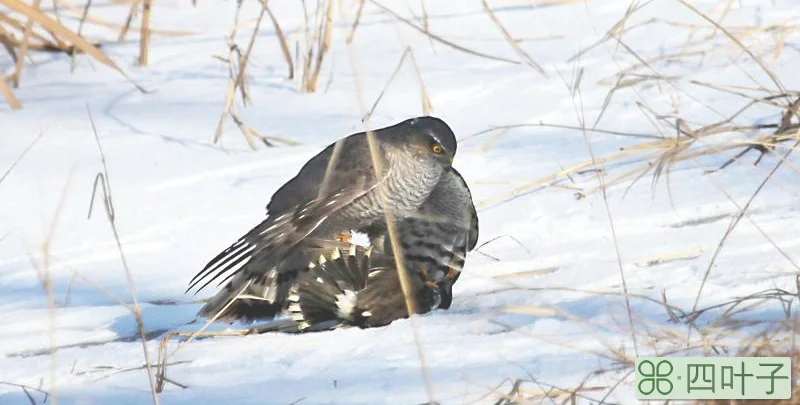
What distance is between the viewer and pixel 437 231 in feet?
10.9

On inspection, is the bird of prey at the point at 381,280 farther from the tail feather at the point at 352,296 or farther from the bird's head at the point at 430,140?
the bird's head at the point at 430,140

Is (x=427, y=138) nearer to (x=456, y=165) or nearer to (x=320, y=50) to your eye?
(x=456, y=165)

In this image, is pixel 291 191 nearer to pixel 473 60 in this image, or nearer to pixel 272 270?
pixel 272 270

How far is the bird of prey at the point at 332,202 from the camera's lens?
10.4 ft

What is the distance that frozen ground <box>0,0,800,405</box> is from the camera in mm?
2607

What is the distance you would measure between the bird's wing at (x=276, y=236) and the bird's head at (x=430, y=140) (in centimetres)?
35

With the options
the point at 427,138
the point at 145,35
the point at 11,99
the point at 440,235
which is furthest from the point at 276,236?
the point at 145,35

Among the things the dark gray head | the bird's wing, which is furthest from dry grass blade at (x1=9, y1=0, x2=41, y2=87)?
the bird's wing

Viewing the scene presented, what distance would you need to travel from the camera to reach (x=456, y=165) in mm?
4402

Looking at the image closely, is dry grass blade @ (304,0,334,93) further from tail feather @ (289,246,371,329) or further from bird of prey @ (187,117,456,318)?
tail feather @ (289,246,371,329)

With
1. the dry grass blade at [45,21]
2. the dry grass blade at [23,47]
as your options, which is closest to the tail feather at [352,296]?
the dry grass blade at [45,21]

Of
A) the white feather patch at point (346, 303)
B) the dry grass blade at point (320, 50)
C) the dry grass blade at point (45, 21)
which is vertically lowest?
the white feather patch at point (346, 303)

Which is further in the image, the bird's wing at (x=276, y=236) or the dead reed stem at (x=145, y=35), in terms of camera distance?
the dead reed stem at (x=145, y=35)

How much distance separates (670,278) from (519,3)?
311 cm
